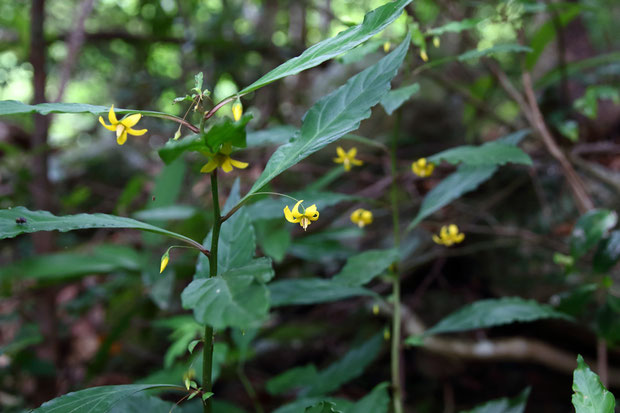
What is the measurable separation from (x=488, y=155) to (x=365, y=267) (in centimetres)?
34

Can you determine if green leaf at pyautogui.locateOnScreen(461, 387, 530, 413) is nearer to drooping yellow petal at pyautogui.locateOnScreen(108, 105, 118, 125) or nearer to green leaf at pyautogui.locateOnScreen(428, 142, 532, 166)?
green leaf at pyautogui.locateOnScreen(428, 142, 532, 166)

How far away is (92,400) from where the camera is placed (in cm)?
58

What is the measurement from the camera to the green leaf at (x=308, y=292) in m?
0.98

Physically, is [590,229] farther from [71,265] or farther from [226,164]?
[71,265]

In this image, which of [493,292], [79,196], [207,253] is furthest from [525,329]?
[79,196]

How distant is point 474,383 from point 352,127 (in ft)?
4.70

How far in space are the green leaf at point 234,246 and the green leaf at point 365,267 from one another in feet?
0.80

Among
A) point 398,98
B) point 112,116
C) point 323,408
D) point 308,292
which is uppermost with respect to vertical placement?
point 398,98

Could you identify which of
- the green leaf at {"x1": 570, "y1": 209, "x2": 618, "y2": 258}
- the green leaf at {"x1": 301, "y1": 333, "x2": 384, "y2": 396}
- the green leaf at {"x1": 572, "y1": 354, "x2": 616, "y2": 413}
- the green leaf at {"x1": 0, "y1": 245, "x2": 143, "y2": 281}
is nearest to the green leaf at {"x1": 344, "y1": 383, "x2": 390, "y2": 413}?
the green leaf at {"x1": 301, "y1": 333, "x2": 384, "y2": 396}

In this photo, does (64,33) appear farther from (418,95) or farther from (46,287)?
(418,95)

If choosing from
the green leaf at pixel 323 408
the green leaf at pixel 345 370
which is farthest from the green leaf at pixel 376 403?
the green leaf at pixel 323 408

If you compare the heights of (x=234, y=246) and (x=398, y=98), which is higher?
(x=398, y=98)

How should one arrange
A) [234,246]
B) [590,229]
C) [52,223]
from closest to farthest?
[52,223] → [234,246] → [590,229]

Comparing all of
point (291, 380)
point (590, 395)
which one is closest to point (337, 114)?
point (590, 395)
